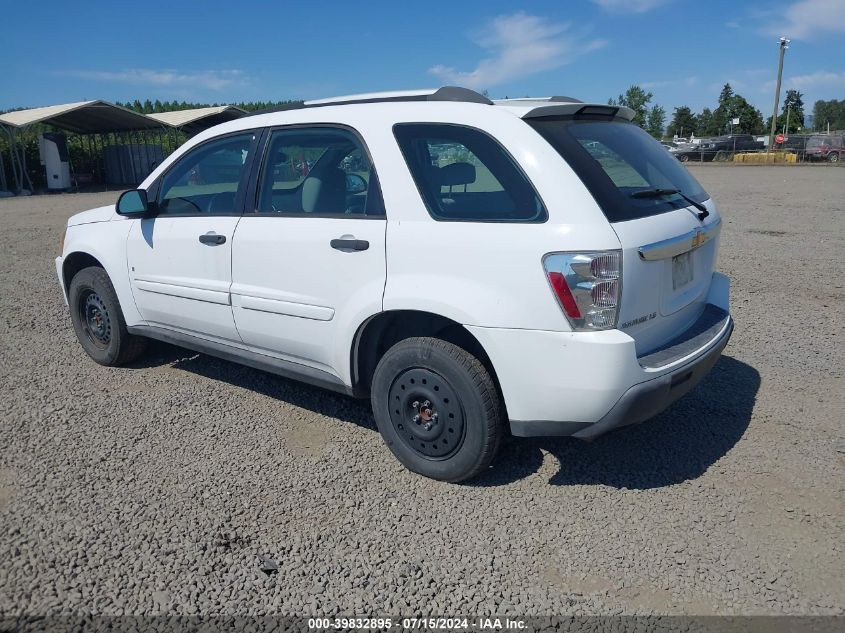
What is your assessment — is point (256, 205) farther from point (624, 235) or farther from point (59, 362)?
point (59, 362)

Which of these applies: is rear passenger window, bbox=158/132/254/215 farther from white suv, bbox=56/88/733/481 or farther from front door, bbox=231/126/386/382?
front door, bbox=231/126/386/382

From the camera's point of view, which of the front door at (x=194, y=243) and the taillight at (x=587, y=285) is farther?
the front door at (x=194, y=243)

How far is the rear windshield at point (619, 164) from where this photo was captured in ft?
10.3

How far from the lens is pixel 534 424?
125 inches

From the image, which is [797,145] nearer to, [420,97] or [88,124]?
[88,124]

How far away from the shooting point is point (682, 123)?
87938 millimetres

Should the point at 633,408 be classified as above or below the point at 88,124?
below

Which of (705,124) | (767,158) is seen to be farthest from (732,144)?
(705,124)

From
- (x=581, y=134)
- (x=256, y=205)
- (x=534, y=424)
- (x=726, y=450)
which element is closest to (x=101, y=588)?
(x=534, y=424)

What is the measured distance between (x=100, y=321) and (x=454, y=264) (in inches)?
137

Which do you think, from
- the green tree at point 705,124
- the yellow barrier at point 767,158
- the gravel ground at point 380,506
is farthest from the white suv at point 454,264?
the green tree at point 705,124

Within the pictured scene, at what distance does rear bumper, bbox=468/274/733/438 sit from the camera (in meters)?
2.95

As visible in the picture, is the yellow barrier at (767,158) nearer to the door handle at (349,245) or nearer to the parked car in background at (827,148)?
the parked car in background at (827,148)

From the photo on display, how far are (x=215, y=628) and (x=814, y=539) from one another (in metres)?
2.62
